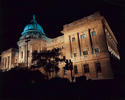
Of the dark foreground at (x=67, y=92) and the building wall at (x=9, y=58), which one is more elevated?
the building wall at (x=9, y=58)

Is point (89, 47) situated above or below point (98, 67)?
above

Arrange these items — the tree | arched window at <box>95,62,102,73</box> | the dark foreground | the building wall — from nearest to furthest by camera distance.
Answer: the dark foreground, arched window at <box>95,62,102,73</box>, the tree, the building wall

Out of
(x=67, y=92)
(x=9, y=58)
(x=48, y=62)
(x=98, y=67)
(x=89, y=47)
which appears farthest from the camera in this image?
(x=9, y=58)

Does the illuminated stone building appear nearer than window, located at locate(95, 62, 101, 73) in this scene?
Yes

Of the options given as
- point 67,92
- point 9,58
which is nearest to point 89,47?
point 67,92

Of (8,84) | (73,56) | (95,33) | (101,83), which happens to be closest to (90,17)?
(95,33)

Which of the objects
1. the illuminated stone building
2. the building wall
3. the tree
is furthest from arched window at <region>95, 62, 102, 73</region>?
the building wall

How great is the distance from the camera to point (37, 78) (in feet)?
73.4

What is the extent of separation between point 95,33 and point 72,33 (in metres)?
6.55

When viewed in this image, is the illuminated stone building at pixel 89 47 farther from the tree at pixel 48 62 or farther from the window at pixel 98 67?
the tree at pixel 48 62

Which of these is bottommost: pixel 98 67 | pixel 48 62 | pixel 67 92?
pixel 67 92

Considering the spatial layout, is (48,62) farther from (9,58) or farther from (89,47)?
(9,58)

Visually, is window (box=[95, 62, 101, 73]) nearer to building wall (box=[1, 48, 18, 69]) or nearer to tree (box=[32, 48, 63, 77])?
tree (box=[32, 48, 63, 77])

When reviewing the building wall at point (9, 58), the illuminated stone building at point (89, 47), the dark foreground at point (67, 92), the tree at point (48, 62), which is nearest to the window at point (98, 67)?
the illuminated stone building at point (89, 47)
